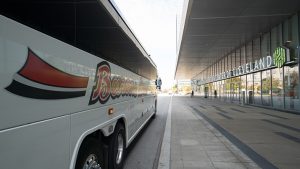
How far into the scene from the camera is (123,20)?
455 centimetres

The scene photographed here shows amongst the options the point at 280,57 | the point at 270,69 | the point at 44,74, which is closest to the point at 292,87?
the point at 280,57

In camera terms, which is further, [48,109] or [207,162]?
[207,162]

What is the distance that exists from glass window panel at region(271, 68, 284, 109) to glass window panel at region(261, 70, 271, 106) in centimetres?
70

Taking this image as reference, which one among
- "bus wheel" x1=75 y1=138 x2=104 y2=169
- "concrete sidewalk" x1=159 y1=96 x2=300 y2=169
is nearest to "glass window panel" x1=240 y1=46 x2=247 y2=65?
"concrete sidewalk" x1=159 y1=96 x2=300 y2=169

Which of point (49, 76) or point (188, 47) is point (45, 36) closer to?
point (49, 76)

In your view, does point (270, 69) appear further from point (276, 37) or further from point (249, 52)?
point (249, 52)

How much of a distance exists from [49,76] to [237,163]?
455 centimetres

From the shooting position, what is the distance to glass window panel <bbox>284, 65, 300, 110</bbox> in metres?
15.6

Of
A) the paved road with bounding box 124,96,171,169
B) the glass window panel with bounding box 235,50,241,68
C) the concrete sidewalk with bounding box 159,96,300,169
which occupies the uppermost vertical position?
the glass window panel with bounding box 235,50,241,68

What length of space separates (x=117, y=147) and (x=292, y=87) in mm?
14874

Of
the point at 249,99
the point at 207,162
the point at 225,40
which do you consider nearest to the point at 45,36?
the point at 207,162

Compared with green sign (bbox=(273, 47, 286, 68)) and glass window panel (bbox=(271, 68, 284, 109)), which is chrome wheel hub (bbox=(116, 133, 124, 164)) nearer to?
green sign (bbox=(273, 47, 286, 68))

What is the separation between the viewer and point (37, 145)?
2.19m

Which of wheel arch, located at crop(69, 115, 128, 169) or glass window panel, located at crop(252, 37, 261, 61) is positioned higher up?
glass window panel, located at crop(252, 37, 261, 61)
